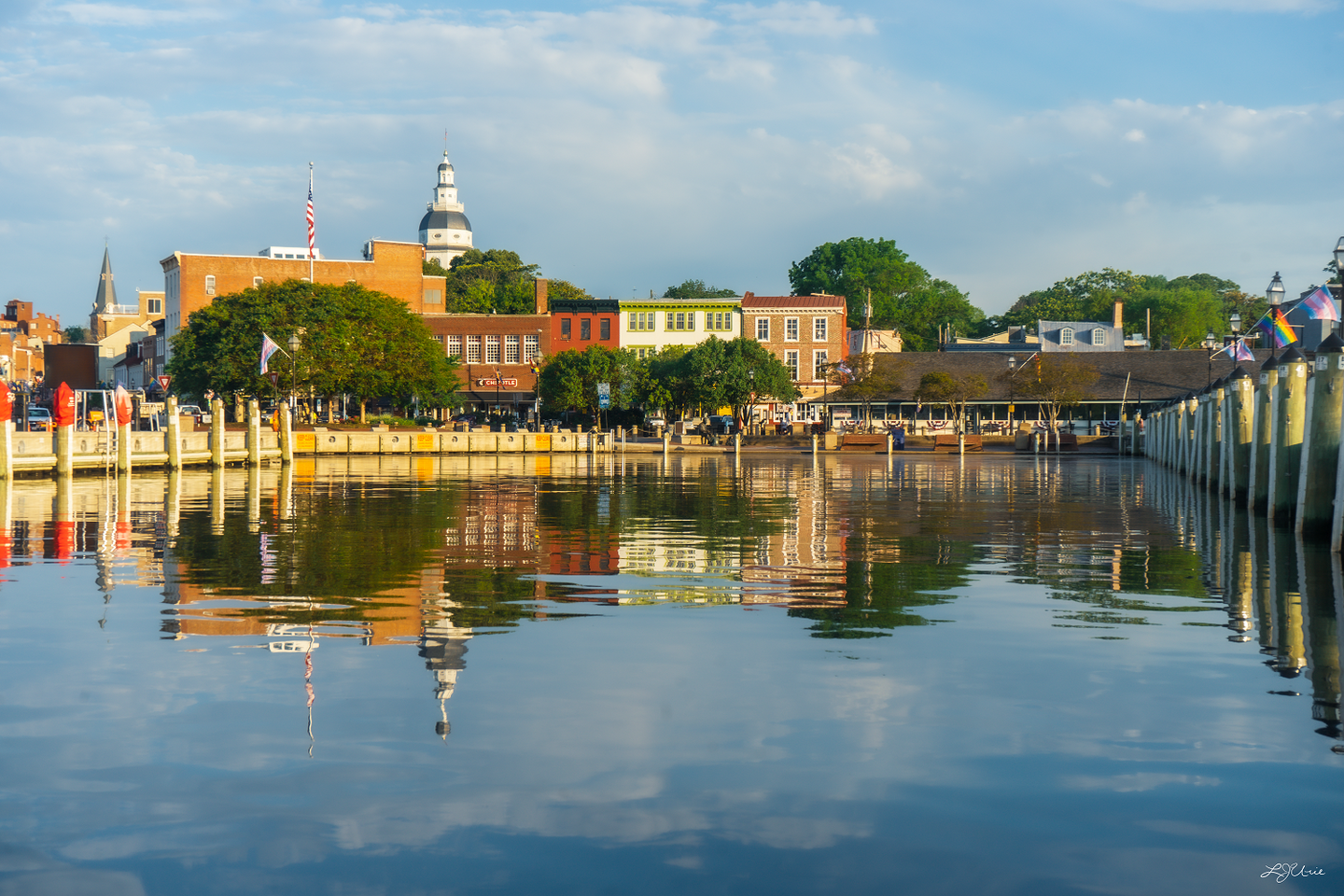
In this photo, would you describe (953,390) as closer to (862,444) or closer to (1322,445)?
(862,444)

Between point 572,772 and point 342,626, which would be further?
point 342,626

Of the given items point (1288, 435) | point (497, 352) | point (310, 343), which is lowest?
point (1288, 435)

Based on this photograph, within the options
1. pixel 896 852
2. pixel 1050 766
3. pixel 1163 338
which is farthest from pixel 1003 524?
pixel 1163 338

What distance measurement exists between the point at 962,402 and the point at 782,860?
78834 mm

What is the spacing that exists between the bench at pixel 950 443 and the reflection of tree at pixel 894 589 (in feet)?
178

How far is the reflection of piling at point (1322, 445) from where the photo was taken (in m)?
17.7

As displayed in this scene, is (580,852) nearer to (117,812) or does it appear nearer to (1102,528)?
(117,812)

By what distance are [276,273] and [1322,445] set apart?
9794 centimetres

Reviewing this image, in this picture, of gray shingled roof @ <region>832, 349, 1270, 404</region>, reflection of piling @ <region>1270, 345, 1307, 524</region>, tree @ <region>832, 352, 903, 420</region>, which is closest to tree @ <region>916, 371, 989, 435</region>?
gray shingled roof @ <region>832, 349, 1270, 404</region>

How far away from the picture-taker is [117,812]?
621cm

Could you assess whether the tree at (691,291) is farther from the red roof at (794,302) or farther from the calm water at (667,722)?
the calm water at (667,722)

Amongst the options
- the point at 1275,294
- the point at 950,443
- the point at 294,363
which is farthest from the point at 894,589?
the point at 294,363
